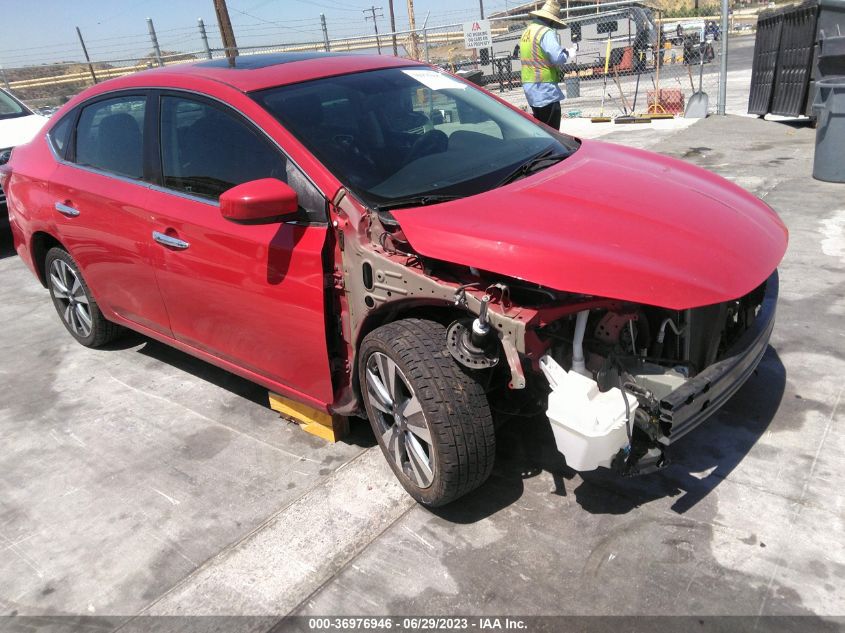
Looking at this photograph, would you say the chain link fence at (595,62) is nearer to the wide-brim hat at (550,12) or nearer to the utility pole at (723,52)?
the utility pole at (723,52)

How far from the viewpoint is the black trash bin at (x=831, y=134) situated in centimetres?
674

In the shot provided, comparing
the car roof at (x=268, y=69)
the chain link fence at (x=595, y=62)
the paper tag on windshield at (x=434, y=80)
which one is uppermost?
the car roof at (x=268, y=69)

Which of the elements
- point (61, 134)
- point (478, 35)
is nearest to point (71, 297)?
point (61, 134)

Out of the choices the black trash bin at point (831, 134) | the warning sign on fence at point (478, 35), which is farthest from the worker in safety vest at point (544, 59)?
the warning sign on fence at point (478, 35)

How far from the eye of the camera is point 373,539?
2682mm

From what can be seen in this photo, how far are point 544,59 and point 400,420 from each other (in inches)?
227

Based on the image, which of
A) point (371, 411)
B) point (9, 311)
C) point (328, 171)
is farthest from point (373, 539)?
point (9, 311)

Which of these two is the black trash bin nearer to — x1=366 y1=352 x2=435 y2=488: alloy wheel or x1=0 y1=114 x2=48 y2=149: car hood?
x1=366 y1=352 x2=435 y2=488: alloy wheel

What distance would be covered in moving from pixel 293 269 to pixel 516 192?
38.1 inches

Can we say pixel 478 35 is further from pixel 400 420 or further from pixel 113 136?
pixel 400 420

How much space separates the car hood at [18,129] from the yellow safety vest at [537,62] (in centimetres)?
536

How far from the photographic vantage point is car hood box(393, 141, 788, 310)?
88.2 inches

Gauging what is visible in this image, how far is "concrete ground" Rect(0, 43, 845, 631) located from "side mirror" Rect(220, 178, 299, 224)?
3.98ft

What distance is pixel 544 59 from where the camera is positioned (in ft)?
24.1
